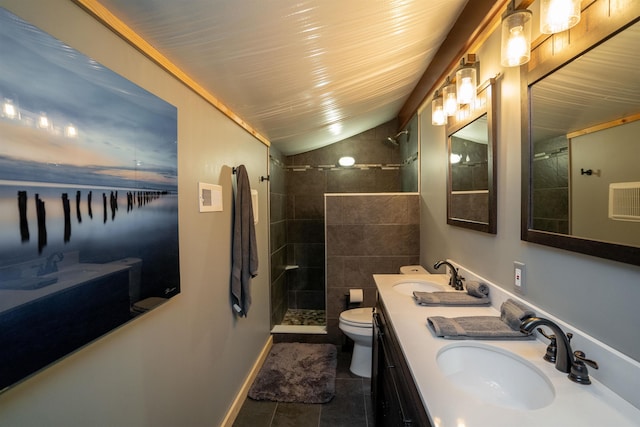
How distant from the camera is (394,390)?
49.8 inches

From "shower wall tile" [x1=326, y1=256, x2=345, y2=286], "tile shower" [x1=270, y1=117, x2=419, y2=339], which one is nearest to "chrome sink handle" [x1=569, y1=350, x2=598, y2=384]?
"shower wall tile" [x1=326, y1=256, x2=345, y2=286]

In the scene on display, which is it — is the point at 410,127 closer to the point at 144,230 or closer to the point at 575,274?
the point at 575,274

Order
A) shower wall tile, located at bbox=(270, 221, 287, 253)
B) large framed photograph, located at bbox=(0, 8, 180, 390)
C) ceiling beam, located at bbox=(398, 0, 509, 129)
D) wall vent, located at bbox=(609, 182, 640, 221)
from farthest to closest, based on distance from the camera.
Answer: shower wall tile, located at bbox=(270, 221, 287, 253) < ceiling beam, located at bbox=(398, 0, 509, 129) < wall vent, located at bbox=(609, 182, 640, 221) < large framed photograph, located at bbox=(0, 8, 180, 390)

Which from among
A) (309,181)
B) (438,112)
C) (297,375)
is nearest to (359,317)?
(297,375)

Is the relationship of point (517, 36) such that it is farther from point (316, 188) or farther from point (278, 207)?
point (316, 188)

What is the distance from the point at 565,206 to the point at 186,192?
1523 millimetres

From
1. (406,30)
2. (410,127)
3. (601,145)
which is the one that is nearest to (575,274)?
(601,145)

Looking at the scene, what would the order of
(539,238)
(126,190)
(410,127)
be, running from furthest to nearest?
1. (410,127)
2. (539,238)
3. (126,190)

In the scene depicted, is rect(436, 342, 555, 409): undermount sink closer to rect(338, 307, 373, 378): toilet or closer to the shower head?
rect(338, 307, 373, 378): toilet

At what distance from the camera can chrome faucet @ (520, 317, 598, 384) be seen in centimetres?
87

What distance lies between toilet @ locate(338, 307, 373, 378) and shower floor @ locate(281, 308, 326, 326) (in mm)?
909

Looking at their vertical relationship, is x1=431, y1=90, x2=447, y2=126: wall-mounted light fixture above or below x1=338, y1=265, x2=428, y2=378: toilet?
above

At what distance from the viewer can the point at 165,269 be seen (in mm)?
1218

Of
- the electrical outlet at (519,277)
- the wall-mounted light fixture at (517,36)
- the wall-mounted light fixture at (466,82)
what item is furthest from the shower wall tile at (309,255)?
the wall-mounted light fixture at (517,36)
